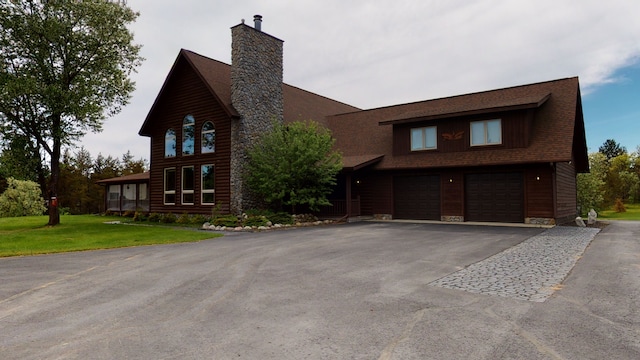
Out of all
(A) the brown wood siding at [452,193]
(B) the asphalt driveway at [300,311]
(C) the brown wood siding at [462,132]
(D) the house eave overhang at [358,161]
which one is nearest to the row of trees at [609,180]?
(C) the brown wood siding at [462,132]

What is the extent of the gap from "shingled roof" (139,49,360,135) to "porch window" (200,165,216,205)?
133 inches

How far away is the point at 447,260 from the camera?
8.46 m

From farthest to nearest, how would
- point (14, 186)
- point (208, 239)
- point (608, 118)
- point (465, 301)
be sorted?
point (608, 118), point (14, 186), point (208, 239), point (465, 301)

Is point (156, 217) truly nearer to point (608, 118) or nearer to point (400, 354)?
point (400, 354)

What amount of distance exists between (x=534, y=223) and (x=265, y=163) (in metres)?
12.5

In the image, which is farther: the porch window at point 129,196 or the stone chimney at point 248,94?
the porch window at point 129,196

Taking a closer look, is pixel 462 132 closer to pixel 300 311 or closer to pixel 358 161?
pixel 358 161

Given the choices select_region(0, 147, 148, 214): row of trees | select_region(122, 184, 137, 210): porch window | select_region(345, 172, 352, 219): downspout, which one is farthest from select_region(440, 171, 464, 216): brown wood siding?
select_region(0, 147, 148, 214): row of trees

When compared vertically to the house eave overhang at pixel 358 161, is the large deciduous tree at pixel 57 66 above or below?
above

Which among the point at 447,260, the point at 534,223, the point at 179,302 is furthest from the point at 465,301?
the point at 534,223

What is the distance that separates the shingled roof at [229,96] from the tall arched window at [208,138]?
1744 millimetres

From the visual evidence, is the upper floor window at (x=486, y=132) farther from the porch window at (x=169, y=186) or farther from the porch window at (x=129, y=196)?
the porch window at (x=129, y=196)

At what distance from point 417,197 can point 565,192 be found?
24.0 feet

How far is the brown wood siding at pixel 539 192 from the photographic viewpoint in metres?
16.4
